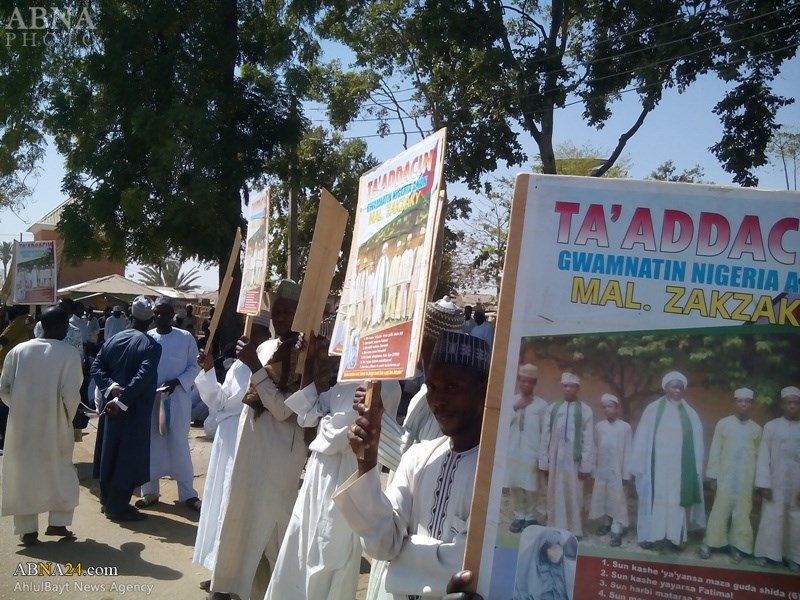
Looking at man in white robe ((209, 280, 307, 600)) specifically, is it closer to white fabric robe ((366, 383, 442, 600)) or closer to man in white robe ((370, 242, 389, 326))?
white fabric robe ((366, 383, 442, 600))

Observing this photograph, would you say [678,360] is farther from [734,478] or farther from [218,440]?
[218,440]

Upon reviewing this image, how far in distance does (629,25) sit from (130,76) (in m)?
9.41

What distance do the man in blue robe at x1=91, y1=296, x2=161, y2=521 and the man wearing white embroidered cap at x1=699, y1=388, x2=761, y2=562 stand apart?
20.8 feet

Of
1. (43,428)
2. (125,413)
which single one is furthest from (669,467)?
(125,413)

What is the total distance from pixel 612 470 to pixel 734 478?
0.26m

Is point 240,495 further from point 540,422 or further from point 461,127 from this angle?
point 461,127

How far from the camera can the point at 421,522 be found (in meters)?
A: 2.51

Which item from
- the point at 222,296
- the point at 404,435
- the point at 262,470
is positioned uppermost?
the point at 222,296

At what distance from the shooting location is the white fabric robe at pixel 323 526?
372cm

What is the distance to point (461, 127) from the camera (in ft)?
51.6

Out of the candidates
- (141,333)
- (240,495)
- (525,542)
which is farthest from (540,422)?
(141,333)

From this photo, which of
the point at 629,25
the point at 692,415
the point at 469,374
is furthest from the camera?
the point at 629,25

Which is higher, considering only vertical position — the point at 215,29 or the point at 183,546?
the point at 215,29

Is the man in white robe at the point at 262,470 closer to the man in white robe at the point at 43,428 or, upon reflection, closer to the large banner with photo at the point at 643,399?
the man in white robe at the point at 43,428
